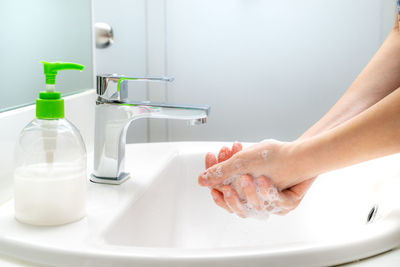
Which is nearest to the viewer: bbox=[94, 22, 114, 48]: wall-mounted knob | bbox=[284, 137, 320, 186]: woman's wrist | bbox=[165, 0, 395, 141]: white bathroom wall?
bbox=[284, 137, 320, 186]: woman's wrist

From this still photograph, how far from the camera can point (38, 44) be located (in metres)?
0.63

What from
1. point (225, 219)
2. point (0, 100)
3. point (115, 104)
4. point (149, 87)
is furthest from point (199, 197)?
point (149, 87)

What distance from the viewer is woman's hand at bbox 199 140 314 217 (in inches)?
22.3

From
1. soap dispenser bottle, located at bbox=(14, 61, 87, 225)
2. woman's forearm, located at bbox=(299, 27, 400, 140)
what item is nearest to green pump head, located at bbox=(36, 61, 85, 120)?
soap dispenser bottle, located at bbox=(14, 61, 87, 225)

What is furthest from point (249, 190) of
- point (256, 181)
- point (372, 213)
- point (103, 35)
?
point (103, 35)

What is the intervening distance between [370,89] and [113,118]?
1.19 feet

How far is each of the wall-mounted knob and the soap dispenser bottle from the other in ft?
1.38

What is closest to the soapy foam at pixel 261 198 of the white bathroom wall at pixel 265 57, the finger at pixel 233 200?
the finger at pixel 233 200

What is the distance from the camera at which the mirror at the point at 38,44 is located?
21.8 inches

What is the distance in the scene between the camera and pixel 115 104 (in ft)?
1.94

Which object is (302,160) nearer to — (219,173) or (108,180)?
(219,173)

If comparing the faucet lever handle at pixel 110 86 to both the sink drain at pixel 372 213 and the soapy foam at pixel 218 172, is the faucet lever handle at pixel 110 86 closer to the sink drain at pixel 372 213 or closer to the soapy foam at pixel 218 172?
the soapy foam at pixel 218 172

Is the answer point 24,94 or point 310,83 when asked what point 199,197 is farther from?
point 310,83

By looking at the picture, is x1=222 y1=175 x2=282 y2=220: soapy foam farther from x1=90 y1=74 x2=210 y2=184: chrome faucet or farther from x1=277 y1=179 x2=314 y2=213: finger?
x1=90 y1=74 x2=210 y2=184: chrome faucet
